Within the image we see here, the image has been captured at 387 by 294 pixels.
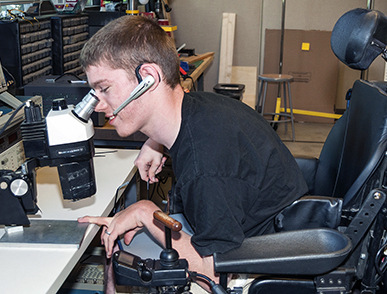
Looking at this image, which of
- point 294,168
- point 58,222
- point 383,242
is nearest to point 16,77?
point 58,222

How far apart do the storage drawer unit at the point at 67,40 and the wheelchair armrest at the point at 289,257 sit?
1630 millimetres

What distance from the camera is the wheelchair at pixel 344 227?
0.93 metres

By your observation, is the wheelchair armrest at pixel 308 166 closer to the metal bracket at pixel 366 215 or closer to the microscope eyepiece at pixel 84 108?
the metal bracket at pixel 366 215

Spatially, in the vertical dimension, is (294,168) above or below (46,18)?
below

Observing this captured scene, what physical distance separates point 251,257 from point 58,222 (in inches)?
21.9

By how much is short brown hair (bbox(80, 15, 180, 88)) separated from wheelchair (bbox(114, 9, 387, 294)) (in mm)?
491

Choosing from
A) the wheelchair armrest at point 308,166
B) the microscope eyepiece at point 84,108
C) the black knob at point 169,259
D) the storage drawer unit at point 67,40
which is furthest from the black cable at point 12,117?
the storage drawer unit at point 67,40

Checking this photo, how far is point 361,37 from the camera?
44.4 inches

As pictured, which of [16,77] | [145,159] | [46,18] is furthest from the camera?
[46,18]

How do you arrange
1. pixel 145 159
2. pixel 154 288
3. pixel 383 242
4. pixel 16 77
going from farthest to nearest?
pixel 16 77 < pixel 145 159 < pixel 383 242 < pixel 154 288

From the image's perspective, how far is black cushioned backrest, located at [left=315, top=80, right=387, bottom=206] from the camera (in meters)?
1.12

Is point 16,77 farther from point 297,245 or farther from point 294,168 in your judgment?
point 297,245

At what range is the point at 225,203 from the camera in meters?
0.97

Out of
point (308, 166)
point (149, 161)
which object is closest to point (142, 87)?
point (149, 161)
